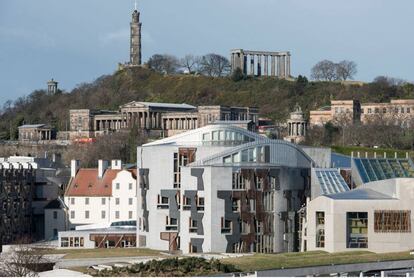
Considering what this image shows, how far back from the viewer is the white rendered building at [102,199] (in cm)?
10669

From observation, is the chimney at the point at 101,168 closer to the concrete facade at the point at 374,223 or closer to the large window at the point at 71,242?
the large window at the point at 71,242

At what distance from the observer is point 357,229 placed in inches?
3125

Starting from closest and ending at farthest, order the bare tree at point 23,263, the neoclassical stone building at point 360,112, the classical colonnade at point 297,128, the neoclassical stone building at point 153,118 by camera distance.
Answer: the bare tree at point 23,263 < the classical colonnade at point 297,128 < the neoclassical stone building at point 360,112 < the neoclassical stone building at point 153,118

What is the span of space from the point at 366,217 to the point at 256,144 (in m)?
9.18

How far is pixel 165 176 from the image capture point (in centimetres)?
8781

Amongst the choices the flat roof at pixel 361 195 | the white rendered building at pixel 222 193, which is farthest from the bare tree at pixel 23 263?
the flat roof at pixel 361 195

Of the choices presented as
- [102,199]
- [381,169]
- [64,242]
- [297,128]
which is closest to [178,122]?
→ [297,128]

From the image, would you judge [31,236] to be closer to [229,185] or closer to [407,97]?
[229,185]

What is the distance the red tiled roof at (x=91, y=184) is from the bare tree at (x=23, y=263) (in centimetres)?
2617

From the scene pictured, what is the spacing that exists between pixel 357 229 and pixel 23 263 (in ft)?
59.4

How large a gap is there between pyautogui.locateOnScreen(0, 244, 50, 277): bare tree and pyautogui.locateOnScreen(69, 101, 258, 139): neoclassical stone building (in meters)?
96.4

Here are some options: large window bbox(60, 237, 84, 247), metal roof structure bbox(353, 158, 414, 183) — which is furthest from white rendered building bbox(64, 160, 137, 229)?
metal roof structure bbox(353, 158, 414, 183)

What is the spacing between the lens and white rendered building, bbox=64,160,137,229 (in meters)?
107

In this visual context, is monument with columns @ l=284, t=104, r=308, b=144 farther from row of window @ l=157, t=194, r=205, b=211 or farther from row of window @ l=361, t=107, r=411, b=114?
row of window @ l=157, t=194, r=205, b=211
